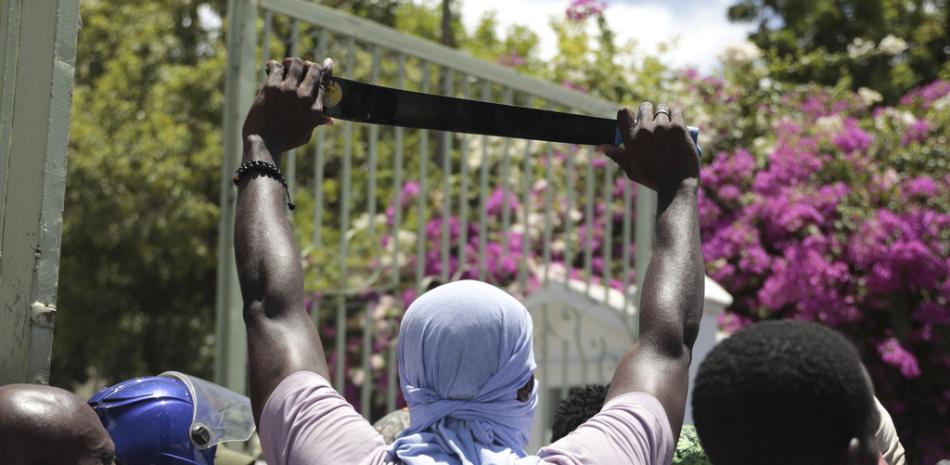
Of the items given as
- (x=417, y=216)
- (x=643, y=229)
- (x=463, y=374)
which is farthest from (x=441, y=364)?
(x=417, y=216)

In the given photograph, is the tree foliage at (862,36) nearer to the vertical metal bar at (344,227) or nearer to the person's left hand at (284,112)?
the vertical metal bar at (344,227)

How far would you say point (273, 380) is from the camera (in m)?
1.82

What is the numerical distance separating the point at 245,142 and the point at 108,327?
9.24m

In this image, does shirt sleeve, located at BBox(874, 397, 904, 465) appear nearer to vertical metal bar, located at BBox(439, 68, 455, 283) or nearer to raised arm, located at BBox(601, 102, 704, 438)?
raised arm, located at BBox(601, 102, 704, 438)

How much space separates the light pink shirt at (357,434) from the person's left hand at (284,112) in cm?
46

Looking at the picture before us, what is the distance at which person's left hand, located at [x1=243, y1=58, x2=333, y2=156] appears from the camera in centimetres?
203

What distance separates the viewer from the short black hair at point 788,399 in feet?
5.08

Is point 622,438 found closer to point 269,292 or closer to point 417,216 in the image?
point 269,292

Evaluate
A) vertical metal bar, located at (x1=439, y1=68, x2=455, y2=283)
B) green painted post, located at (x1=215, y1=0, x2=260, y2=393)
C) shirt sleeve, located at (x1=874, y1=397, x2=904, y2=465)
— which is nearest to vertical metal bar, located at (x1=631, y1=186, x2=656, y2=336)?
vertical metal bar, located at (x1=439, y1=68, x2=455, y2=283)

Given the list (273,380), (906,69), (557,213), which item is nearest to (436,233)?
(557,213)

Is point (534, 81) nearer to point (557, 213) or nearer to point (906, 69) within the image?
point (557, 213)

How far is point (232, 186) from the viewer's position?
14.3 feet

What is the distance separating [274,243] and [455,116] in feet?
1.55

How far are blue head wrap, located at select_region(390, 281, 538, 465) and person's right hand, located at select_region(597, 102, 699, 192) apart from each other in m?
0.46
